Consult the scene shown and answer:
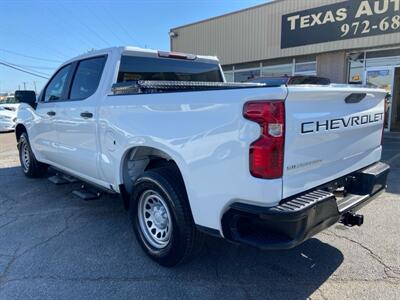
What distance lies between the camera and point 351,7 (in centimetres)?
1157

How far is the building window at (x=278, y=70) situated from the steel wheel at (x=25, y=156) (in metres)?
10.0

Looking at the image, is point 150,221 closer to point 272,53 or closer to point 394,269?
point 394,269

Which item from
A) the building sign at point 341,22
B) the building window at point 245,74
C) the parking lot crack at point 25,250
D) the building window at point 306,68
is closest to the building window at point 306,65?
the building window at point 306,68

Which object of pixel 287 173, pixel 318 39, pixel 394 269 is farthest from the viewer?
pixel 318 39

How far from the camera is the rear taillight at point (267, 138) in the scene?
2094 mm

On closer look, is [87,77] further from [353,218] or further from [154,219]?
[353,218]

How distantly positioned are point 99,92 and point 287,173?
2360 millimetres

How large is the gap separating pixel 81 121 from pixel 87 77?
1.94 feet

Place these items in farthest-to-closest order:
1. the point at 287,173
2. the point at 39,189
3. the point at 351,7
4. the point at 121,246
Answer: the point at 351,7 → the point at 39,189 → the point at 121,246 → the point at 287,173

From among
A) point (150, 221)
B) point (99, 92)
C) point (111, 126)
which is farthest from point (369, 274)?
point (99, 92)

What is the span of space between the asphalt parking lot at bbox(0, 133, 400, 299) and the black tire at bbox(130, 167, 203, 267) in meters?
0.17

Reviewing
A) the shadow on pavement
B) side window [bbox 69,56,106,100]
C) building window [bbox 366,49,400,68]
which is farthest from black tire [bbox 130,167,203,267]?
building window [bbox 366,49,400,68]

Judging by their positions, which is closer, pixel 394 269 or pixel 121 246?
pixel 394 269

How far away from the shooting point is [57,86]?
484cm
